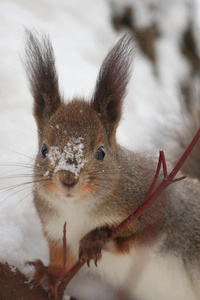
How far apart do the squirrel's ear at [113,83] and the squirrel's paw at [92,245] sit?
0.36 metres

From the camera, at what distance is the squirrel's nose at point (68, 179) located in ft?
4.57

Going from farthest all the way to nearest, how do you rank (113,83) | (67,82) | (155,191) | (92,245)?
1. (67,82)
2. (113,83)
3. (92,245)
4. (155,191)

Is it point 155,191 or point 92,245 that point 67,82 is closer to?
point 92,245

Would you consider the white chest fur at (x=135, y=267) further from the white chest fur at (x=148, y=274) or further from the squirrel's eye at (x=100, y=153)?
the squirrel's eye at (x=100, y=153)

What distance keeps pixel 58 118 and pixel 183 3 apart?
260 centimetres

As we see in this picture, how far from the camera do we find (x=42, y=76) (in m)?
1.73

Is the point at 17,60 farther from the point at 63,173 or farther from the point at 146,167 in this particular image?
the point at 63,173

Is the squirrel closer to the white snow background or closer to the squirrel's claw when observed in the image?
the squirrel's claw

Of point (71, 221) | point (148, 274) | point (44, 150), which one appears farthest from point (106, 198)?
point (148, 274)

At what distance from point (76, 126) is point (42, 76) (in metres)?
0.26

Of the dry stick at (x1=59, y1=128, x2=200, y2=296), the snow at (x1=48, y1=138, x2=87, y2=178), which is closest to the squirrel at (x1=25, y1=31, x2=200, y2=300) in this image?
the snow at (x1=48, y1=138, x2=87, y2=178)

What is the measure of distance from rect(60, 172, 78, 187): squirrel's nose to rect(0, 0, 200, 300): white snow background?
0.33 m

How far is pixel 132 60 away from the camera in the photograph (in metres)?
1.64

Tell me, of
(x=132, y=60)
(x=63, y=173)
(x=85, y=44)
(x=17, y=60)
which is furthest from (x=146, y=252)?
(x=85, y=44)
